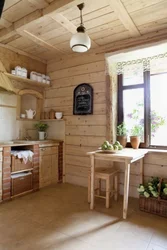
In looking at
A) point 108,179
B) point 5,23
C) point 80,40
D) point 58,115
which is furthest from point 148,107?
point 5,23

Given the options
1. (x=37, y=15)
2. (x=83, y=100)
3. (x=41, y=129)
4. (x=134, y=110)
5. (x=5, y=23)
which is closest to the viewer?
(x=37, y=15)

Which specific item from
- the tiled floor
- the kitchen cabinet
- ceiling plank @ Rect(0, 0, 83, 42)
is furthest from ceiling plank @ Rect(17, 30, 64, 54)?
the tiled floor

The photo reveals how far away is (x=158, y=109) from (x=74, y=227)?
2.10 metres

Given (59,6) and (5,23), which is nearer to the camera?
(59,6)

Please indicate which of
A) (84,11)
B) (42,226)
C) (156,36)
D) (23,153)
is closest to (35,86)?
(23,153)

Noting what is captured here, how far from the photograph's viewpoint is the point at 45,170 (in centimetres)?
328

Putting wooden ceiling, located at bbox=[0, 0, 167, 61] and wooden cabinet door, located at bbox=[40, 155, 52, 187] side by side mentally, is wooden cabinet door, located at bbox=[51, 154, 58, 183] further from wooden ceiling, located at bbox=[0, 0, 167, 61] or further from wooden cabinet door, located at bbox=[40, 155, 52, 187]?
wooden ceiling, located at bbox=[0, 0, 167, 61]

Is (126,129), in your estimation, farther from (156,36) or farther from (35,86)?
(35,86)

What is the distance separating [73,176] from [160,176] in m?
1.60

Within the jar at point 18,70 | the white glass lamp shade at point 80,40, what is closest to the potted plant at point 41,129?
the jar at point 18,70

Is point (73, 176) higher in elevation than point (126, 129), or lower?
lower

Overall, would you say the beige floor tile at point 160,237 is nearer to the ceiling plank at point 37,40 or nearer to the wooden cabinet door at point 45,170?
the wooden cabinet door at point 45,170

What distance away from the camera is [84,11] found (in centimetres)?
226

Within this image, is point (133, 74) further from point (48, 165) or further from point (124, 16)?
point (48, 165)
